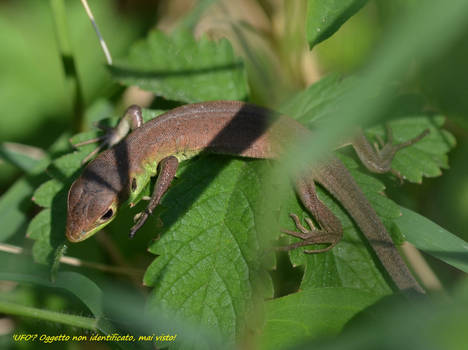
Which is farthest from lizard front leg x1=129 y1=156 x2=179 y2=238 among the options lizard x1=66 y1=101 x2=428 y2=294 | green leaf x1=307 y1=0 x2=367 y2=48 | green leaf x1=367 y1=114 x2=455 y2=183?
green leaf x1=367 y1=114 x2=455 y2=183

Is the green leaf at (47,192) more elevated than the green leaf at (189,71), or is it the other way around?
the green leaf at (189,71)

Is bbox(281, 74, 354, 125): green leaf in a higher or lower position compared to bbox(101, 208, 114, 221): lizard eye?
higher

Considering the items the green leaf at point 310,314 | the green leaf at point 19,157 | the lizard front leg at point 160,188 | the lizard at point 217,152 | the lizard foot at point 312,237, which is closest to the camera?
the green leaf at point 310,314

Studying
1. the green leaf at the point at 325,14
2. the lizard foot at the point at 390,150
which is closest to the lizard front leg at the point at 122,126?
the green leaf at the point at 325,14

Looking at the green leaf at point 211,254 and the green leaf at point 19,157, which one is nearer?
the green leaf at point 211,254

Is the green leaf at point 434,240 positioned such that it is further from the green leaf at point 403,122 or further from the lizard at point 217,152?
the green leaf at point 403,122

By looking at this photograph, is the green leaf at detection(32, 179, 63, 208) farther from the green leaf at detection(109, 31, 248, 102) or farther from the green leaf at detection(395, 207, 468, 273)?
the green leaf at detection(395, 207, 468, 273)
